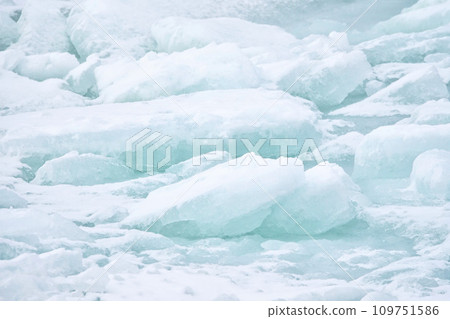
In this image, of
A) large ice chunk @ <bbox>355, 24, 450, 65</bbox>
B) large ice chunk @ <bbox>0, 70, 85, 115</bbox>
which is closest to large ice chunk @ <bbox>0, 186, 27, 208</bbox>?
large ice chunk @ <bbox>0, 70, 85, 115</bbox>

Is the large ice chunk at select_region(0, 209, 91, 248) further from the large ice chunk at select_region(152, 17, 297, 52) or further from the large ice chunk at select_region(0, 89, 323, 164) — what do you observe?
the large ice chunk at select_region(152, 17, 297, 52)

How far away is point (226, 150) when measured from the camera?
3.59m

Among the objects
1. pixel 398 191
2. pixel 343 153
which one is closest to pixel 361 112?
pixel 343 153

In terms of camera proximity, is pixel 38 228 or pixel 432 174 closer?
pixel 38 228

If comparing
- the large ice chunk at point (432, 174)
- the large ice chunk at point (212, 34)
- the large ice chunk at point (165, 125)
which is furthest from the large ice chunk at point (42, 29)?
the large ice chunk at point (432, 174)

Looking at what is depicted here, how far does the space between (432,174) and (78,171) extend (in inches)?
67.6

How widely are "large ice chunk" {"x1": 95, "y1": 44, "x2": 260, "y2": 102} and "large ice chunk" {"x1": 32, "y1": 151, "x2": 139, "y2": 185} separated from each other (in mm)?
691

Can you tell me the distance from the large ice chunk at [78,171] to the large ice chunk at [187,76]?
0.69 metres

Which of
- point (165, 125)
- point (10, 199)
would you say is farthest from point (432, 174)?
point (10, 199)

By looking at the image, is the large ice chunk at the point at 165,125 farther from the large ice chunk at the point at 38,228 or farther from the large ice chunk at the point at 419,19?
the large ice chunk at the point at 419,19

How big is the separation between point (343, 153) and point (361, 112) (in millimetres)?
501

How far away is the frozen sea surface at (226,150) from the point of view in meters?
2.78

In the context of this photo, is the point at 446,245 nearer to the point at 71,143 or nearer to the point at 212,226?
the point at 212,226

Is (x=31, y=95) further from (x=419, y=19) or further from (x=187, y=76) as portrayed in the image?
(x=419, y=19)
